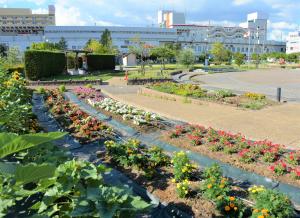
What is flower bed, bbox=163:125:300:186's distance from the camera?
19.5 feet

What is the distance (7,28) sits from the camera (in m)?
128

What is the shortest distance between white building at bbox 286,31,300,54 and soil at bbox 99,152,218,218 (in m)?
142

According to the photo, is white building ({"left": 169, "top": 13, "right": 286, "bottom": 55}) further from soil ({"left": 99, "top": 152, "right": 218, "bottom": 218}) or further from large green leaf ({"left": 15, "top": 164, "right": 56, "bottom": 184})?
large green leaf ({"left": 15, "top": 164, "right": 56, "bottom": 184})

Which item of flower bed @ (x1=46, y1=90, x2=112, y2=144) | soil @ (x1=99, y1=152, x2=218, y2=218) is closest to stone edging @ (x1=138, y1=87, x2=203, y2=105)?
flower bed @ (x1=46, y1=90, x2=112, y2=144)

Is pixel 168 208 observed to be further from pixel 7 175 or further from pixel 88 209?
pixel 7 175

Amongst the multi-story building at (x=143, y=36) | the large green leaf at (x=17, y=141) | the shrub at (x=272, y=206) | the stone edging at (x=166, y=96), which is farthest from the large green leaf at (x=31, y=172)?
the multi-story building at (x=143, y=36)

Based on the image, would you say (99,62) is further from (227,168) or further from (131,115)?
(227,168)

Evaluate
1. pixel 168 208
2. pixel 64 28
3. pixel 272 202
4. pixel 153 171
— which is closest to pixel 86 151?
pixel 153 171

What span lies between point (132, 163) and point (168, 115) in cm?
608

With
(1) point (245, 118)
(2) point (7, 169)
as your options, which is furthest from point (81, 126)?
(2) point (7, 169)

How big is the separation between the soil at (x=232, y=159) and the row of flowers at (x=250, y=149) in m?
0.08

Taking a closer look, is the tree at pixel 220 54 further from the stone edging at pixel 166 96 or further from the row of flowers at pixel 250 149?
the row of flowers at pixel 250 149

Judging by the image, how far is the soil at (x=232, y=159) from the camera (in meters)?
5.77

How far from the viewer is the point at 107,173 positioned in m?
5.56
